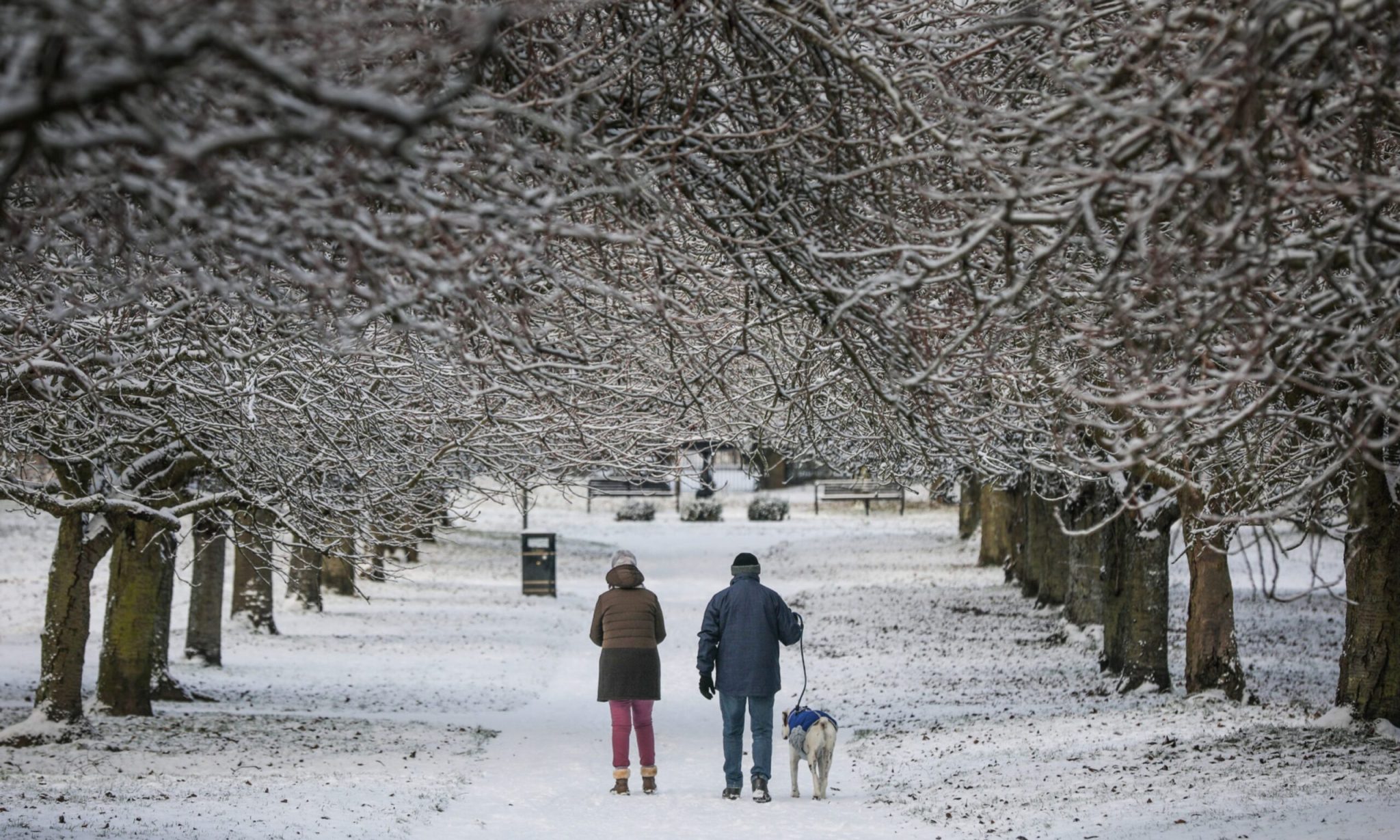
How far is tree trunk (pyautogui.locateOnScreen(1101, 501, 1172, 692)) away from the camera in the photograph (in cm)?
1540

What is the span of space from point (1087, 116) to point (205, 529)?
14.2m

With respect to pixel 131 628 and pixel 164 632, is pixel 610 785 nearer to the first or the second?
pixel 131 628

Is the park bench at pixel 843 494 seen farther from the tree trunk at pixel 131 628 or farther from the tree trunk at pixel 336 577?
the tree trunk at pixel 131 628

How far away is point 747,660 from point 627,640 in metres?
0.89

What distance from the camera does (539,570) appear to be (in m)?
31.0

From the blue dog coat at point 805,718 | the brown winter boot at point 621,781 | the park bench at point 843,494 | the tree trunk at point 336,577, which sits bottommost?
the brown winter boot at point 621,781

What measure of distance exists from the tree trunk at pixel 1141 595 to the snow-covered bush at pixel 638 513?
3950 centimetres

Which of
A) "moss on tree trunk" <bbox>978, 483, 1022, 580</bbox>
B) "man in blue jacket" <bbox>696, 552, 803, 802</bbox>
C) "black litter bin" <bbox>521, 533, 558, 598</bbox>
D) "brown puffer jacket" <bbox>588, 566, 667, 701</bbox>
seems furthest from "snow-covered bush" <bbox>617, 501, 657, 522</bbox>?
"man in blue jacket" <bbox>696, 552, 803, 802</bbox>

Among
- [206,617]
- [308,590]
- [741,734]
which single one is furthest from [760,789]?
[308,590]

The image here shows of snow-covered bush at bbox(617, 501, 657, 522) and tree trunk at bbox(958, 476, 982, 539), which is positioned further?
snow-covered bush at bbox(617, 501, 657, 522)

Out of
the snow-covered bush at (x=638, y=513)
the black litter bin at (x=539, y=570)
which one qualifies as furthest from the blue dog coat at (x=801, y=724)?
the snow-covered bush at (x=638, y=513)

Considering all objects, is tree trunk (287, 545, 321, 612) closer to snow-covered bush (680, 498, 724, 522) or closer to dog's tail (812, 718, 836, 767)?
dog's tail (812, 718, 836, 767)

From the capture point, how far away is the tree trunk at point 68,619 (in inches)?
506

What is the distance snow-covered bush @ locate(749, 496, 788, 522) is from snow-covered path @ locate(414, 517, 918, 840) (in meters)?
34.1
